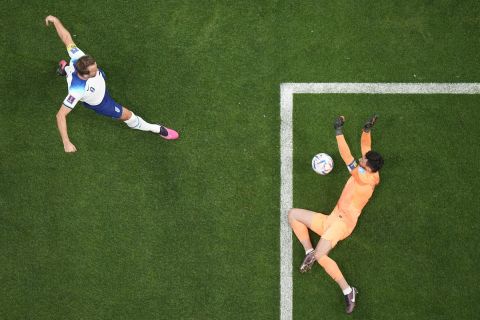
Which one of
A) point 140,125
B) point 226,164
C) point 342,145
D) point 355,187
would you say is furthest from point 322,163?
point 140,125

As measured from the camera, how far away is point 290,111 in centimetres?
706

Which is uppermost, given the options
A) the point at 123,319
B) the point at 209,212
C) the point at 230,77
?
the point at 230,77

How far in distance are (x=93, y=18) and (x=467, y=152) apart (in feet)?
17.3

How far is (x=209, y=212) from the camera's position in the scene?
706 centimetres

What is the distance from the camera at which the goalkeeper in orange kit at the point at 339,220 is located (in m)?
6.36

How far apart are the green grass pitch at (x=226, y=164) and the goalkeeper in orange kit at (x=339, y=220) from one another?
0.87 feet

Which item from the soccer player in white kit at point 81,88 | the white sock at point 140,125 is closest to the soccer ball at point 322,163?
the white sock at point 140,125

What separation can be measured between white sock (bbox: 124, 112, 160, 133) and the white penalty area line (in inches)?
64.8

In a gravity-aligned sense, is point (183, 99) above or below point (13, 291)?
above

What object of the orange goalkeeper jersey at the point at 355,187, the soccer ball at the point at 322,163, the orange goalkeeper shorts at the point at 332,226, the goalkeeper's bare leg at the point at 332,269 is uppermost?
the soccer ball at the point at 322,163

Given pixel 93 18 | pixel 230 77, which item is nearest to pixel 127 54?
pixel 93 18

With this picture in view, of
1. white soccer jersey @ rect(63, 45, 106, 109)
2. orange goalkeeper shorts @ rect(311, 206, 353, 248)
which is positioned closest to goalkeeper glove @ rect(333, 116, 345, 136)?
orange goalkeeper shorts @ rect(311, 206, 353, 248)

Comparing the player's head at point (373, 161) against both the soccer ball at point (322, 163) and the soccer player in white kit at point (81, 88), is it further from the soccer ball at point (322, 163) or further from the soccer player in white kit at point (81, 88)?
the soccer player in white kit at point (81, 88)

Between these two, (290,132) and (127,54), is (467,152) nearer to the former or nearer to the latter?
(290,132)
